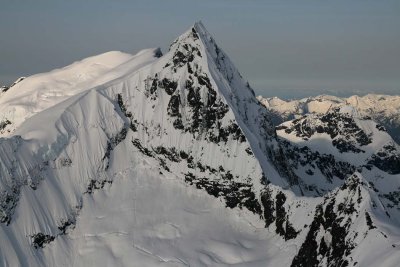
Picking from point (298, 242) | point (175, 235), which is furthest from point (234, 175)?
point (298, 242)

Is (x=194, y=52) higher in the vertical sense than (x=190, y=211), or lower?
higher

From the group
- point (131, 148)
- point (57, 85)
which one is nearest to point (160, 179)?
point (131, 148)

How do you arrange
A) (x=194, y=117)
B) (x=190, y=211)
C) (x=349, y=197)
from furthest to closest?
(x=194, y=117)
(x=190, y=211)
(x=349, y=197)

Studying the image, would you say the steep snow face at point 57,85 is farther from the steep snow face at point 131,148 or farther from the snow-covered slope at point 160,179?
the snow-covered slope at point 160,179

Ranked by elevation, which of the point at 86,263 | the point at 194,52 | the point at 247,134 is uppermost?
the point at 194,52

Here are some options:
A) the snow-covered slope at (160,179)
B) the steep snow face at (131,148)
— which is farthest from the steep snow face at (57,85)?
the snow-covered slope at (160,179)

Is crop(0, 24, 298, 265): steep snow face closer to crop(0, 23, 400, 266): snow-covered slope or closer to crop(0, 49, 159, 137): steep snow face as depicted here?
crop(0, 23, 400, 266): snow-covered slope

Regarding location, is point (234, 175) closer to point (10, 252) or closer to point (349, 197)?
point (349, 197)
